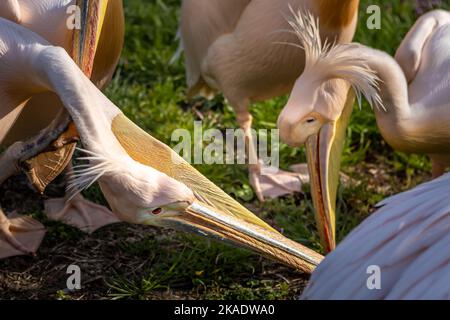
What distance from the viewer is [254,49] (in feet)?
15.3

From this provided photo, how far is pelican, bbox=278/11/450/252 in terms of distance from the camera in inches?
165

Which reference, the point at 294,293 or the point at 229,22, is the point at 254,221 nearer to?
the point at 294,293

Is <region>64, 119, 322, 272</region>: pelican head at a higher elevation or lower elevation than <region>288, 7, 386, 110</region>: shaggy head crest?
lower

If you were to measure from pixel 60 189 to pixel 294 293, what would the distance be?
150 centimetres

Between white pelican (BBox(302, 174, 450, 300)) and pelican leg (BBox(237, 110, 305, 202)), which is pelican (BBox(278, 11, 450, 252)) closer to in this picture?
pelican leg (BBox(237, 110, 305, 202))

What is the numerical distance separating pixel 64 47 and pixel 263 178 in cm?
130

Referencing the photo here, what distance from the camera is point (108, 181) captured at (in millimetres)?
3498

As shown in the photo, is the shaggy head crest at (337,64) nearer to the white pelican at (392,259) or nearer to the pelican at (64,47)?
the pelican at (64,47)

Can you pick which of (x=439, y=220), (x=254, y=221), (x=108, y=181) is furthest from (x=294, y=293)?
(x=439, y=220)

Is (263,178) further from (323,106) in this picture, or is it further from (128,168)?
(128,168)

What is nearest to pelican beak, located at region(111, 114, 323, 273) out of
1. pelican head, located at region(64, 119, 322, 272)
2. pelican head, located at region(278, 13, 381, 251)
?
pelican head, located at region(64, 119, 322, 272)

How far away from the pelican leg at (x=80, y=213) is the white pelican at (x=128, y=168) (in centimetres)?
69

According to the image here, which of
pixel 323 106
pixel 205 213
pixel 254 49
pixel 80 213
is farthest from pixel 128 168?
pixel 254 49
